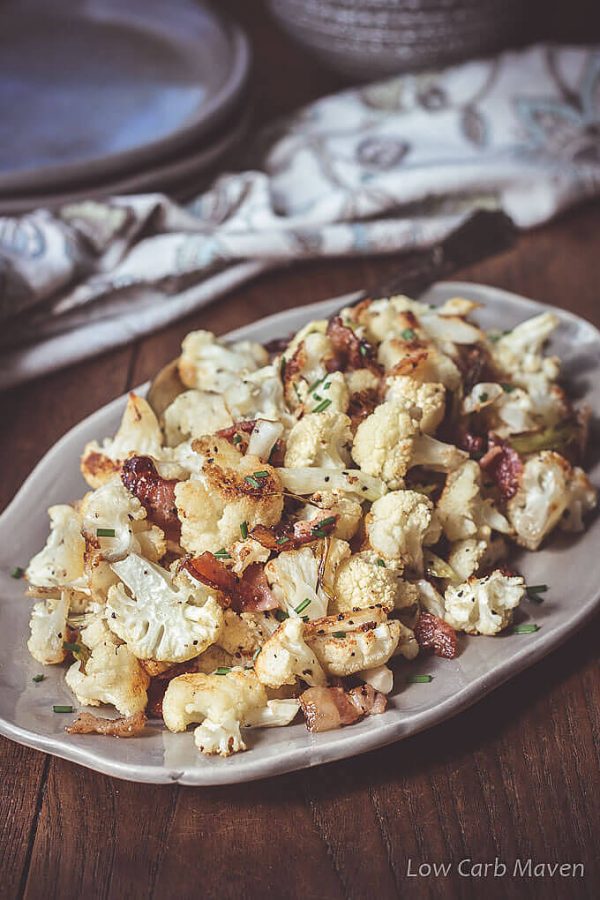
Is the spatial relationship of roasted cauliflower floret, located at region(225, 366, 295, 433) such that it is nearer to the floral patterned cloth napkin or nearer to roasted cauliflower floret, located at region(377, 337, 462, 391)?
roasted cauliflower floret, located at region(377, 337, 462, 391)

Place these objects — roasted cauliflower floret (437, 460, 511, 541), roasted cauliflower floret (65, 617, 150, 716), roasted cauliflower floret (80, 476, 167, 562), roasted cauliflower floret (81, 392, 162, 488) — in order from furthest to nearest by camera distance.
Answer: roasted cauliflower floret (81, 392, 162, 488), roasted cauliflower floret (437, 460, 511, 541), roasted cauliflower floret (80, 476, 167, 562), roasted cauliflower floret (65, 617, 150, 716)

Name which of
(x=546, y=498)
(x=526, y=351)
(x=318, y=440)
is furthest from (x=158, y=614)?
(x=526, y=351)

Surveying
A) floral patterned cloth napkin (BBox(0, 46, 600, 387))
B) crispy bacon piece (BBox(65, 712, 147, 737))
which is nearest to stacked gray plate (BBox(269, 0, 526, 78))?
floral patterned cloth napkin (BBox(0, 46, 600, 387))

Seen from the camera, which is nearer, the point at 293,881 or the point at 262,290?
the point at 293,881

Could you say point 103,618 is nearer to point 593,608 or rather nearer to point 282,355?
point 282,355

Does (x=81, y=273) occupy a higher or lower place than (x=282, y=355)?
lower

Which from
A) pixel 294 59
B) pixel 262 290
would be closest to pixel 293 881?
pixel 262 290
